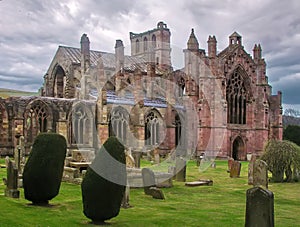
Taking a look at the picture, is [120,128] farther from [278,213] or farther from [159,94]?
[278,213]

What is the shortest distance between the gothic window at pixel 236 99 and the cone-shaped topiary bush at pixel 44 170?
1410 inches

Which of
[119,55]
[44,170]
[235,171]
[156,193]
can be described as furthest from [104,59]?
[44,170]

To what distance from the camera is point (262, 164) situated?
49.8 ft

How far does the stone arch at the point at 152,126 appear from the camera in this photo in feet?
142

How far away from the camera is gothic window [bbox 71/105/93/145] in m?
39.0

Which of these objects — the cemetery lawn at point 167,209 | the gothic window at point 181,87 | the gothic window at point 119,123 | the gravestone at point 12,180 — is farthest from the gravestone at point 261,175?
the gothic window at point 181,87

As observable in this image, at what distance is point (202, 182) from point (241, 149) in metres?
28.7

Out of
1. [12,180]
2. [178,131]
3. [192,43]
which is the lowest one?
[12,180]

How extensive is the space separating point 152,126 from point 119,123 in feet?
12.7

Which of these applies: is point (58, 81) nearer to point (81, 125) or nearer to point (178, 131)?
point (81, 125)

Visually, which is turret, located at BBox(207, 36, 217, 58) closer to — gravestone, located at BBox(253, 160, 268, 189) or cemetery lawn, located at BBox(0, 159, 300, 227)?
cemetery lawn, located at BBox(0, 159, 300, 227)

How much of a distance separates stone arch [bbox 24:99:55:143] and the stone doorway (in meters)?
20.4

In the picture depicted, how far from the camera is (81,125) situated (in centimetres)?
3975

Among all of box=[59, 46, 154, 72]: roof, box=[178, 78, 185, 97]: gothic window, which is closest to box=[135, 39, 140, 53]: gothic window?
box=[59, 46, 154, 72]: roof
